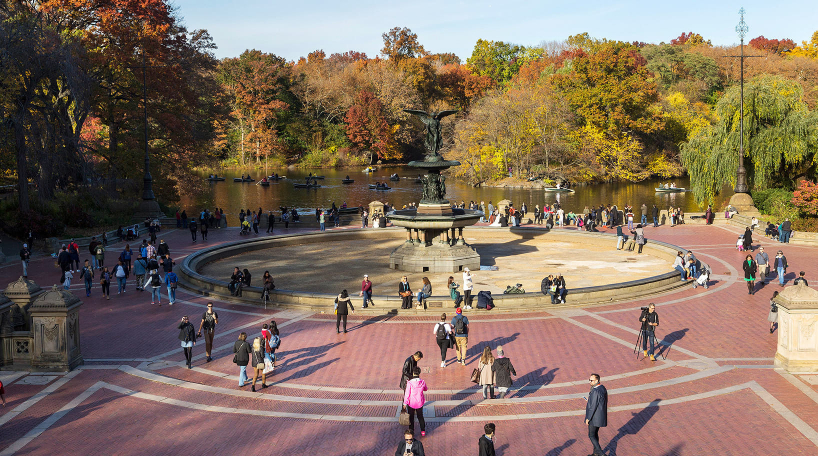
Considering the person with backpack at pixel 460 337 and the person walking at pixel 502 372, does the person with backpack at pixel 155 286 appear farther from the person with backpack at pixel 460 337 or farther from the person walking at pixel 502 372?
the person walking at pixel 502 372

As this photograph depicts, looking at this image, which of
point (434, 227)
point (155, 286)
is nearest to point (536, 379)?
point (434, 227)

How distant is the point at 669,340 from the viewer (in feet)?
57.2

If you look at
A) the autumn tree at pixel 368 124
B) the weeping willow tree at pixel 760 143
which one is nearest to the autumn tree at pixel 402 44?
the autumn tree at pixel 368 124

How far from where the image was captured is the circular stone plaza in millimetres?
11719

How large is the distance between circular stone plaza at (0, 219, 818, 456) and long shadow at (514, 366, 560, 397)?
0.07 meters

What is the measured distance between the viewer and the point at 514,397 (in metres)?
13.7

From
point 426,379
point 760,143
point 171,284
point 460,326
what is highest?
point 760,143

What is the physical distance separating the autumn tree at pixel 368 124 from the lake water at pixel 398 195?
20.1 m

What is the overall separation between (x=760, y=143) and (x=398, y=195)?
118 ft

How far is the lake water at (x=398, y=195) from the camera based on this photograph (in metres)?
61.8

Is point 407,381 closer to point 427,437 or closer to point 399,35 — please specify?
point 427,437

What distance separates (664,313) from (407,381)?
11272 millimetres

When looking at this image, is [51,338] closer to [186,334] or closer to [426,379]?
[186,334]

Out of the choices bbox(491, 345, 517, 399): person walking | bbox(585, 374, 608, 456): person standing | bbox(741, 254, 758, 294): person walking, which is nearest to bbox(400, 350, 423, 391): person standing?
bbox(491, 345, 517, 399): person walking
